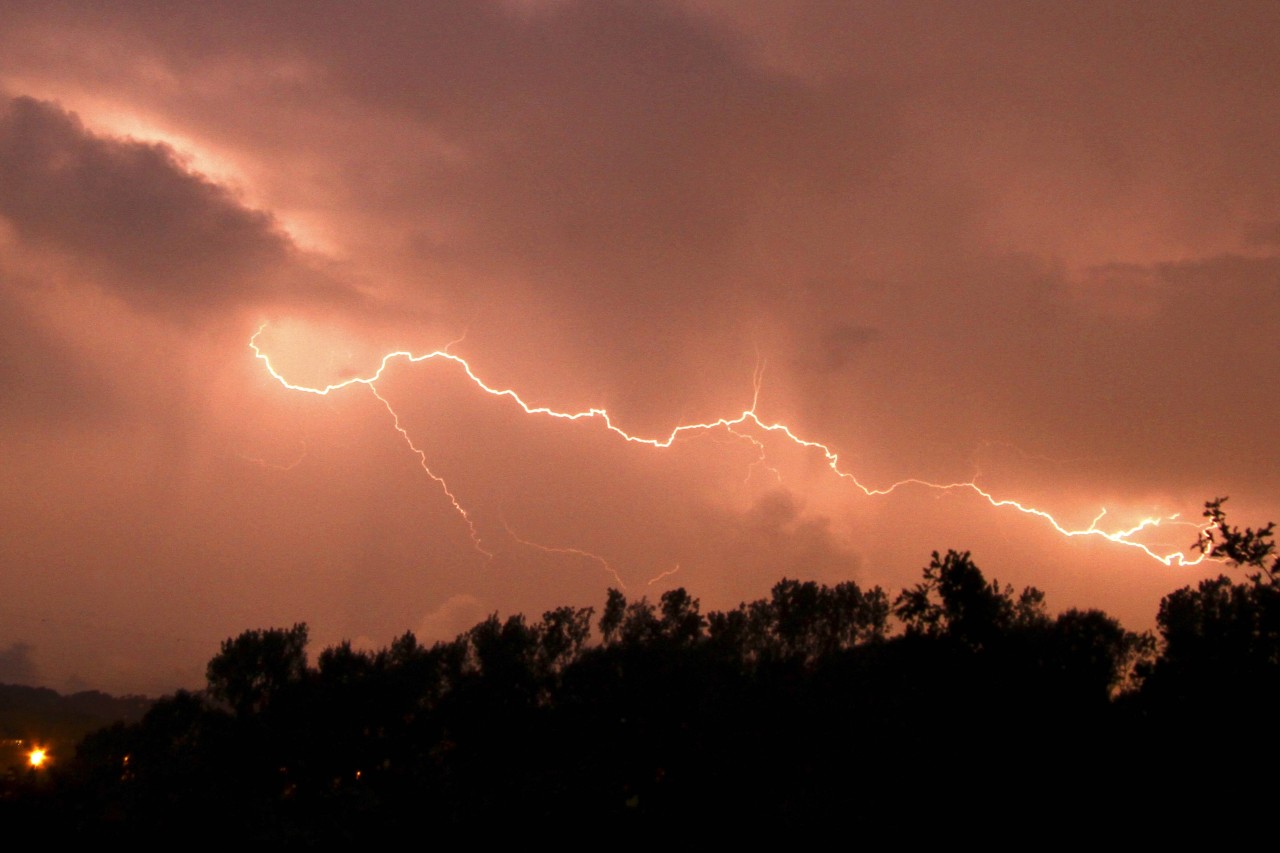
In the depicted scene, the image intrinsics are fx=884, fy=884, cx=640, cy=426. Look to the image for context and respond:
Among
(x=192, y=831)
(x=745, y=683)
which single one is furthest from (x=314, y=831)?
(x=745, y=683)

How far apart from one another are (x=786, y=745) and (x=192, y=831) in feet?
69.4

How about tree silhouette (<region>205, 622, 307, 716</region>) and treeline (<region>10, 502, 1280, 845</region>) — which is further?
tree silhouette (<region>205, 622, 307, 716</region>)

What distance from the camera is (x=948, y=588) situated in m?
25.5

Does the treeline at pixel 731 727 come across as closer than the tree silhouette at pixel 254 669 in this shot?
Yes

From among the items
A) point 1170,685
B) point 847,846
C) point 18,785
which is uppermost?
point 1170,685

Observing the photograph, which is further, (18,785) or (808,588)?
(808,588)

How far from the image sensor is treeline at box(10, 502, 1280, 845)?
21672 mm

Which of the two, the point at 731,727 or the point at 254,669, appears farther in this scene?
the point at 254,669

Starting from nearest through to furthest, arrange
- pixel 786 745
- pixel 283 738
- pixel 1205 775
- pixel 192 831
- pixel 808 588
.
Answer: pixel 1205 775, pixel 786 745, pixel 192 831, pixel 283 738, pixel 808 588

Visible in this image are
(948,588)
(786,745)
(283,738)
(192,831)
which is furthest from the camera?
(283,738)

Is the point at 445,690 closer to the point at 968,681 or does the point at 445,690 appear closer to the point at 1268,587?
the point at 968,681

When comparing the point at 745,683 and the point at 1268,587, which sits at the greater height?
the point at 1268,587

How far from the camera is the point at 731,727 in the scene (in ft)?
100

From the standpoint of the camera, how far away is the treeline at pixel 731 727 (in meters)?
21.7
